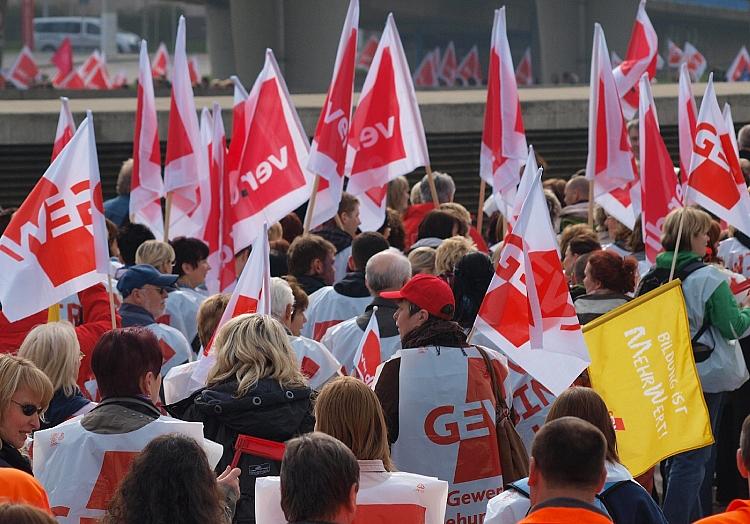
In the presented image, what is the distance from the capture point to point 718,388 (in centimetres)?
808

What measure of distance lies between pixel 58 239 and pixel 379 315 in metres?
1.77

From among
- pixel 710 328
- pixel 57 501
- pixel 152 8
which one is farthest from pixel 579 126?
pixel 152 8

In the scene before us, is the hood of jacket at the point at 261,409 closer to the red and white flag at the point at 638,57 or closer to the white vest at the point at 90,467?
the white vest at the point at 90,467

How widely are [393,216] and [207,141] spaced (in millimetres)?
2370

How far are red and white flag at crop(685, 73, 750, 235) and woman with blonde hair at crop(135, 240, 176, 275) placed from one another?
3.09 m

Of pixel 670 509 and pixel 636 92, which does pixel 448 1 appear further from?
pixel 670 509

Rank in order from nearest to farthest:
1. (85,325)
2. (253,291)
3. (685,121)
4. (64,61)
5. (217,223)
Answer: (253,291)
(85,325)
(217,223)
(685,121)
(64,61)

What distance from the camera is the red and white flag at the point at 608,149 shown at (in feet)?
37.1

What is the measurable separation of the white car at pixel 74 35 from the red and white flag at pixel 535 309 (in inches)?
2382

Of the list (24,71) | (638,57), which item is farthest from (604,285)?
(24,71)

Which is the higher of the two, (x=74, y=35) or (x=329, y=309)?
(x=329, y=309)

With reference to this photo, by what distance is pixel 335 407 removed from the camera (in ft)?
16.1

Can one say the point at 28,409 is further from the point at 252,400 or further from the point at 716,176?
the point at 716,176

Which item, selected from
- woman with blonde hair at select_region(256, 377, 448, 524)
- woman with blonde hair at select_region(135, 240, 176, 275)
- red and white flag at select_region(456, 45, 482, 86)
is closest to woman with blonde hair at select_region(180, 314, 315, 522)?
woman with blonde hair at select_region(256, 377, 448, 524)
